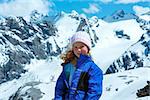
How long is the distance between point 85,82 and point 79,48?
2.09 feet

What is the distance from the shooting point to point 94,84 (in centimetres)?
953

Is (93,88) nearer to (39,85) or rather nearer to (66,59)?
(66,59)

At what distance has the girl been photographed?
9.55m

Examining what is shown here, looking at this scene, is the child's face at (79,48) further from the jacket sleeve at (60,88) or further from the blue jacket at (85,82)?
the jacket sleeve at (60,88)

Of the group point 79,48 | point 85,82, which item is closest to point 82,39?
point 79,48

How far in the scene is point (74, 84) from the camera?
31.6ft

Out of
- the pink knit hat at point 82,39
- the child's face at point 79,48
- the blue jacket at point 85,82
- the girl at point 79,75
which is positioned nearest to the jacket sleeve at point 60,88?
the girl at point 79,75

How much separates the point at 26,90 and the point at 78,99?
86.3 metres

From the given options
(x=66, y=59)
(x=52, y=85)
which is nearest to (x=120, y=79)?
(x=52, y=85)

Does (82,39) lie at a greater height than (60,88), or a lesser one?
greater

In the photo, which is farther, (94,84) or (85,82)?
(85,82)

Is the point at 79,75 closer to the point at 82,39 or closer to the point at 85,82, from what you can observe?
the point at 85,82

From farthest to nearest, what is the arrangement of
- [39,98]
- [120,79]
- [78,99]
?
[120,79], [39,98], [78,99]

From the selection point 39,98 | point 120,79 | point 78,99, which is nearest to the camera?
point 78,99
